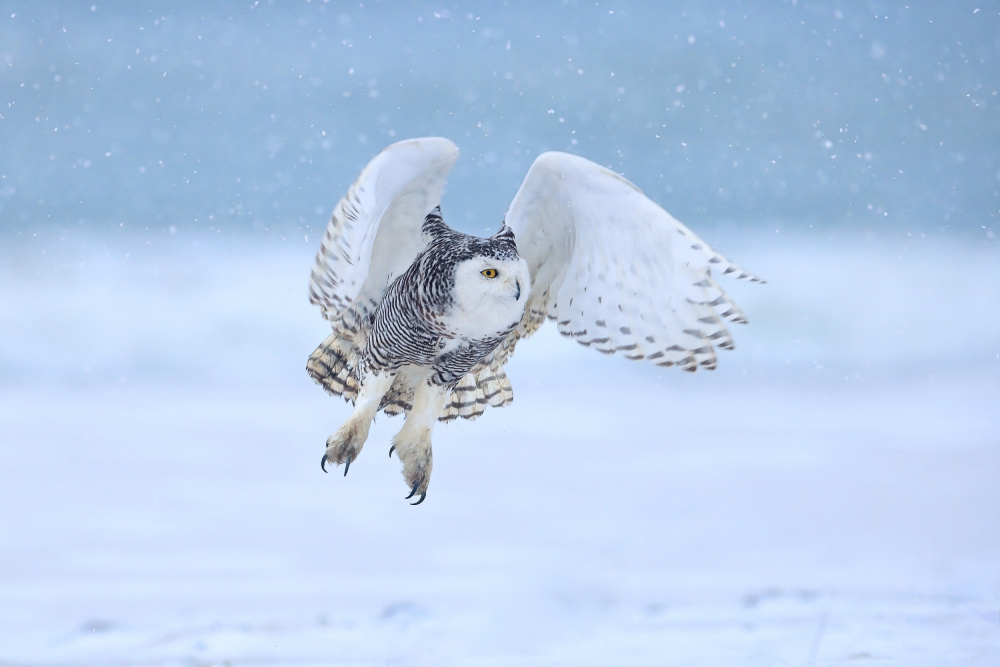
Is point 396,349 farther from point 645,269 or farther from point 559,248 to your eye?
point 645,269

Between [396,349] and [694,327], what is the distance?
70cm

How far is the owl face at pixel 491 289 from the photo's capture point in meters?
1.74

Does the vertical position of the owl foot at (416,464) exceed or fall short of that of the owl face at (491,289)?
it falls short

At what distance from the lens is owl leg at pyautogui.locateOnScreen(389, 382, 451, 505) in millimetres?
2020

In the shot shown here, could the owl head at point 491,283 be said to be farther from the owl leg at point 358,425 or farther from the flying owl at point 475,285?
the owl leg at point 358,425

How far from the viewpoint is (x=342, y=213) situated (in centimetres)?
158

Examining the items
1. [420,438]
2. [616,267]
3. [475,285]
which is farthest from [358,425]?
[616,267]

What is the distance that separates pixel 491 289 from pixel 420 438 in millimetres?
503

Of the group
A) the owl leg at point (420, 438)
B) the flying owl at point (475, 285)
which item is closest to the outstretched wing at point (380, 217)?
the flying owl at point (475, 285)

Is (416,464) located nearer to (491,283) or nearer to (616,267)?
(491,283)

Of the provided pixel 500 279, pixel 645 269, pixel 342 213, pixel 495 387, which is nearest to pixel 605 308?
pixel 645 269

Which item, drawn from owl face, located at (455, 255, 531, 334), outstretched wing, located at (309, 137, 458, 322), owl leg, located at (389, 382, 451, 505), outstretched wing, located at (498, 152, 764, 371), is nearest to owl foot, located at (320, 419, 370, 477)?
owl leg, located at (389, 382, 451, 505)

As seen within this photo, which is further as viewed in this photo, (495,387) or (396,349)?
(495,387)

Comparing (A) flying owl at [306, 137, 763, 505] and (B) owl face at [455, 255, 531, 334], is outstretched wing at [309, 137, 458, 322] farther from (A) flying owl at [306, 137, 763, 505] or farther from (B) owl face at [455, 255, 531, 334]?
(B) owl face at [455, 255, 531, 334]
